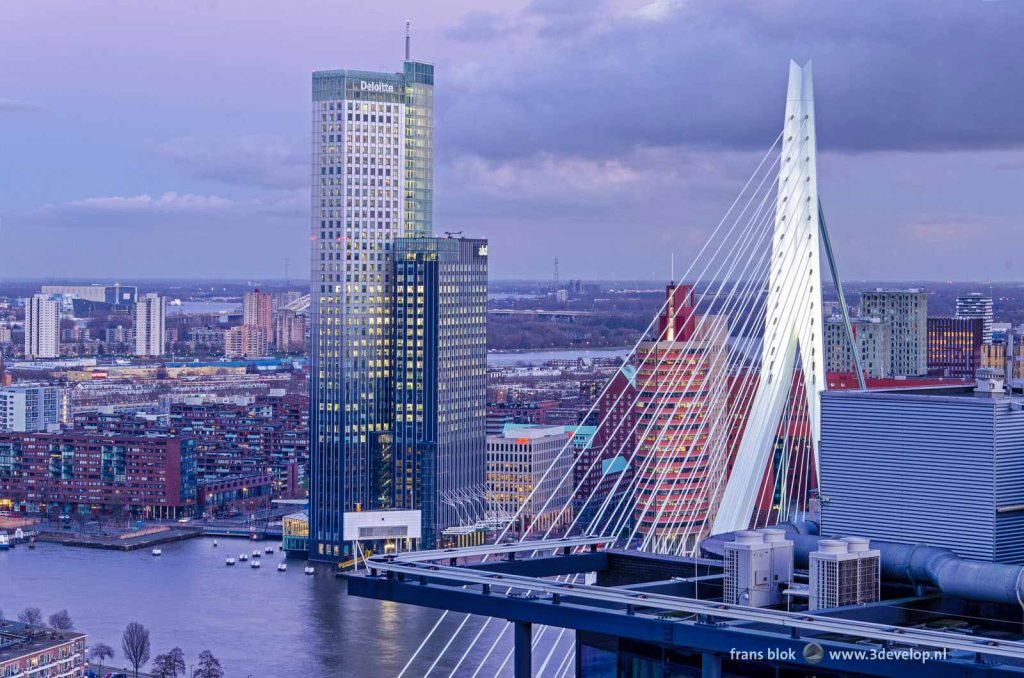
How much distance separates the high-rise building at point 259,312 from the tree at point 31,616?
48581 mm

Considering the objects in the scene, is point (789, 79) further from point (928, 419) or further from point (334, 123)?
point (334, 123)

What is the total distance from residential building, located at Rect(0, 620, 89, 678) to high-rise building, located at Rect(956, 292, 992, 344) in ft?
76.2

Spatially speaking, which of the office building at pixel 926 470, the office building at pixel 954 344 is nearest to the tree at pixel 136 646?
the office building at pixel 926 470

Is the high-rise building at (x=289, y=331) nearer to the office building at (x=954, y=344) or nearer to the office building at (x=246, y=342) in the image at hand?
the office building at (x=246, y=342)

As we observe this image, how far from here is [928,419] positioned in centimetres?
548

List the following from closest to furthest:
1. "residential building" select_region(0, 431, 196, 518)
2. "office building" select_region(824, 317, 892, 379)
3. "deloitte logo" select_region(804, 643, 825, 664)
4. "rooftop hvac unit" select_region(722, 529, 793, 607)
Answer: "deloitte logo" select_region(804, 643, 825, 664), "rooftop hvac unit" select_region(722, 529, 793, 607), "office building" select_region(824, 317, 892, 379), "residential building" select_region(0, 431, 196, 518)

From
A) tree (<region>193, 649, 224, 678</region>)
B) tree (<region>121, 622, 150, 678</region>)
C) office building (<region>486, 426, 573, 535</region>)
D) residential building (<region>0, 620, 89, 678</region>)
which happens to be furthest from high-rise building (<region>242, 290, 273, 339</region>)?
residential building (<region>0, 620, 89, 678</region>)

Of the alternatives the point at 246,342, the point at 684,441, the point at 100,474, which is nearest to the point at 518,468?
the point at 684,441

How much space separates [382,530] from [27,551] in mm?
5289

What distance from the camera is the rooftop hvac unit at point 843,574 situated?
4.99 metres

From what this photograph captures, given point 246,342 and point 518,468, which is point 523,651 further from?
point 246,342

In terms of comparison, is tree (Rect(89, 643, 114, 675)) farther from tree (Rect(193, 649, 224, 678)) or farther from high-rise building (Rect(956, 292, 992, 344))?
Result: high-rise building (Rect(956, 292, 992, 344))

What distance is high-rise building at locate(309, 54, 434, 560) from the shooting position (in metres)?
24.2

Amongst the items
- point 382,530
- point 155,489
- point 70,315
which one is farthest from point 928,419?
point 70,315
